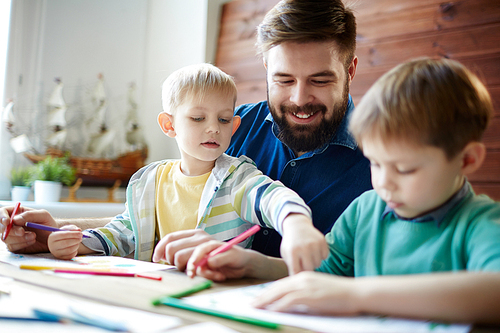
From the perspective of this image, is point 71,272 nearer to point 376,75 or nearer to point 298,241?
point 298,241

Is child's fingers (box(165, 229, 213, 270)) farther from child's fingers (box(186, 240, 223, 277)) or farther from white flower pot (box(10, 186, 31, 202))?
white flower pot (box(10, 186, 31, 202))

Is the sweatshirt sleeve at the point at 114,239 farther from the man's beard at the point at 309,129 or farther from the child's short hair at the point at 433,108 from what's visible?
the child's short hair at the point at 433,108

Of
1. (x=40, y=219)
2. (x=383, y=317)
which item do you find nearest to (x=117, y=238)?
(x=40, y=219)

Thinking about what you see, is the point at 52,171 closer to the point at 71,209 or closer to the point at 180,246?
the point at 71,209

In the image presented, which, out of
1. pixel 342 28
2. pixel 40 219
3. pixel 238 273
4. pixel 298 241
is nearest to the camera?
pixel 298 241

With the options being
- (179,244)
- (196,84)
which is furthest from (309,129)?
(179,244)

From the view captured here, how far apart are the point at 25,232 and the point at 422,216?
2.72 ft

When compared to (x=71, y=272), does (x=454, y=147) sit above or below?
above

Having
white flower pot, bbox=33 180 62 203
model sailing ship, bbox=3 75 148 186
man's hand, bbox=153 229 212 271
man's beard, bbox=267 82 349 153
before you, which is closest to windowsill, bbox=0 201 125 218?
white flower pot, bbox=33 180 62 203

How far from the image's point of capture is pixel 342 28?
3.93 feet

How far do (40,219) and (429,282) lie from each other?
86 centimetres

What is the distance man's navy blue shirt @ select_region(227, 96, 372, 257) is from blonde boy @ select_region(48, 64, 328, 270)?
0.16m

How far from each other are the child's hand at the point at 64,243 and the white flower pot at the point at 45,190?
1543 mm

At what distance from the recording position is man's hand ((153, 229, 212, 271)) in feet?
2.53
